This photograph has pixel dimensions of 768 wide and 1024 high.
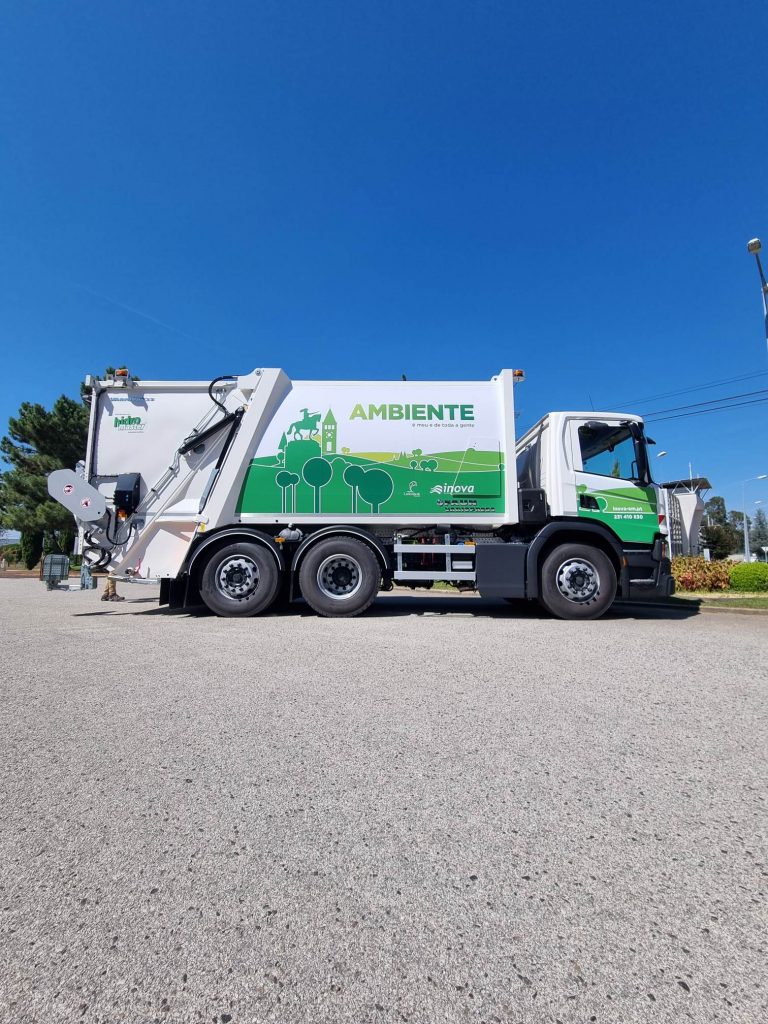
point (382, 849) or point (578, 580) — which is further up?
point (578, 580)

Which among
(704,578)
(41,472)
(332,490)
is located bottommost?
(704,578)

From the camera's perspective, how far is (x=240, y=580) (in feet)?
23.7

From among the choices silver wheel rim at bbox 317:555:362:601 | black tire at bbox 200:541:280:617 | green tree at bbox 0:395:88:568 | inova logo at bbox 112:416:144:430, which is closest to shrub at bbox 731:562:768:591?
silver wheel rim at bbox 317:555:362:601

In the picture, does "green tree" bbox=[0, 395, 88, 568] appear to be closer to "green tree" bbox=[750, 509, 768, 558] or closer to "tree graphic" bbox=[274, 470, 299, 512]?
"tree graphic" bbox=[274, 470, 299, 512]

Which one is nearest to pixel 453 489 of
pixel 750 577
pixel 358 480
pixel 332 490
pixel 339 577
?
pixel 358 480

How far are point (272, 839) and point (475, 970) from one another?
2.86 ft

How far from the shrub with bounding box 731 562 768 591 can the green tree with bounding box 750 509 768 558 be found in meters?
80.5

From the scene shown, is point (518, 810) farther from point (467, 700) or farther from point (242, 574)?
point (242, 574)

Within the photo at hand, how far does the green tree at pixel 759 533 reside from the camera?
78.8m

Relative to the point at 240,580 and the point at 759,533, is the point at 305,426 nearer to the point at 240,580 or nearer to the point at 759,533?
the point at 240,580

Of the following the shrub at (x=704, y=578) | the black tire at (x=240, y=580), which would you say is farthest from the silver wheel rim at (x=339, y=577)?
the shrub at (x=704, y=578)

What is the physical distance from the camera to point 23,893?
1.50 meters

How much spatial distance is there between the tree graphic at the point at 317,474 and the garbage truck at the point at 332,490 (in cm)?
2

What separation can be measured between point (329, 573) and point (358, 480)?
1493 mm
